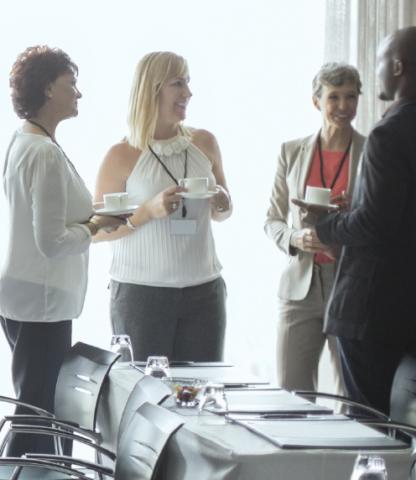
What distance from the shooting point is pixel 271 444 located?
7.61 feet

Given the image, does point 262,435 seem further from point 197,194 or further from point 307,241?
point 307,241

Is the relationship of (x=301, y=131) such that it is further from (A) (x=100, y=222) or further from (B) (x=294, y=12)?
(A) (x=100, y=222)

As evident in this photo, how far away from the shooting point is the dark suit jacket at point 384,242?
135 inches

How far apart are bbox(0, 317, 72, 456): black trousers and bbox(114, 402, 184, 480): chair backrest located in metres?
1.05

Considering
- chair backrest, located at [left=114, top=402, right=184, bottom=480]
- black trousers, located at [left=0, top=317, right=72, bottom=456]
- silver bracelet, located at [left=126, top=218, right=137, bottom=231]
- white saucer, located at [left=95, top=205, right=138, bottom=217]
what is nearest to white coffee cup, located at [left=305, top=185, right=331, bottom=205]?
white saucer, located at [left=95, top=205, right=138, bottom=217]

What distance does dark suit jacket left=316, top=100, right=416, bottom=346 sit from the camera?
342 cm

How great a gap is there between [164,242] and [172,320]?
31 cm

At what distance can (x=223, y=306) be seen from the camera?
4254 mm

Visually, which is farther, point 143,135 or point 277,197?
point 277,197

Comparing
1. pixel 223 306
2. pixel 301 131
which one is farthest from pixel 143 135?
pixel 301 131

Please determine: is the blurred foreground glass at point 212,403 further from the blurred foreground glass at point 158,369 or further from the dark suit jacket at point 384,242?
the dark suit jacket at point 384,242

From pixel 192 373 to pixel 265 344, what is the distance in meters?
2.16

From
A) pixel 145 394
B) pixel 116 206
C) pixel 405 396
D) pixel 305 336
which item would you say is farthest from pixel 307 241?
pixel 145 394

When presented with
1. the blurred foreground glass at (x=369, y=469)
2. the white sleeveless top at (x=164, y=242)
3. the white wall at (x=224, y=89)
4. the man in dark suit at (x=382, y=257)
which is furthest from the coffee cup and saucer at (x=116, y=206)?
the blurred foreground glass at (x=369, y=469)
